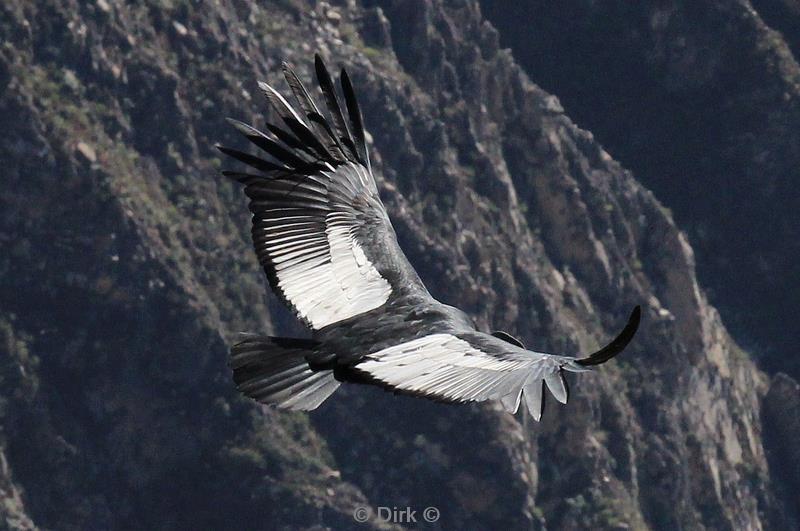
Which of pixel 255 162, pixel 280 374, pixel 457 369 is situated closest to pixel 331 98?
pixel 255 162

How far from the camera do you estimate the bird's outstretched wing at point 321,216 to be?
2681 cm

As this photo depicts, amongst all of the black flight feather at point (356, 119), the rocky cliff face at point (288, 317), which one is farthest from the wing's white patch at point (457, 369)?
the rocky cliff face at point (288, 317)

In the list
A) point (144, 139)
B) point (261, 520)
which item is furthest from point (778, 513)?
point (144, 139)

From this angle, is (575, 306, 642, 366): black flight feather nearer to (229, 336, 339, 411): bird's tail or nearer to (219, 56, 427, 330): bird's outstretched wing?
(229, 336, 339, 411): bird's tail

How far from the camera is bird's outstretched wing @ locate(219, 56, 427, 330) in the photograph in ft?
88.0

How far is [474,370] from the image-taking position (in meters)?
23.5

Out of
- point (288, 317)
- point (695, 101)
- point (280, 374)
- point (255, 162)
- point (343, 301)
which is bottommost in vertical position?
point (288, 317)

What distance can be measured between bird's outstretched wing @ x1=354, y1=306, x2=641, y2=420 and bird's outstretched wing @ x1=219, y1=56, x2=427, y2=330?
230cm

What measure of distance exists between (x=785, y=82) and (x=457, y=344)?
11848cm

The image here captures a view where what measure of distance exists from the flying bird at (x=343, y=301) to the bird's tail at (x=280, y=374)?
1 centimetres

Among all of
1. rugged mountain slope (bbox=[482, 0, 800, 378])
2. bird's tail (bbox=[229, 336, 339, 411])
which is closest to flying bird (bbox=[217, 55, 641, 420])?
bird's tail (bbox=[229, 336, 339, 411])

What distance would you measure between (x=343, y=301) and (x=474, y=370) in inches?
146

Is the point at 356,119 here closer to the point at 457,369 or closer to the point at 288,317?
the point at 457,369

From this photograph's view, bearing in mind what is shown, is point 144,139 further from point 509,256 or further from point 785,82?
point 785,82
